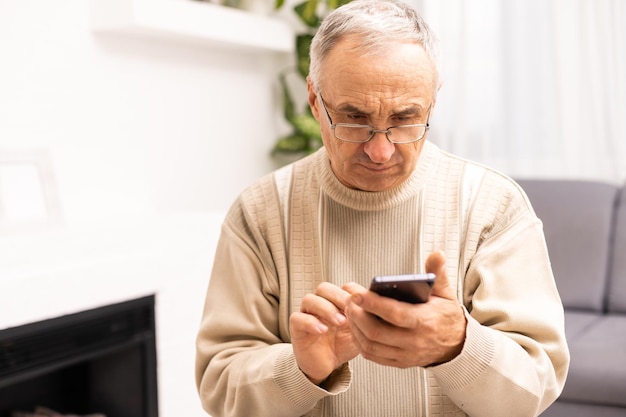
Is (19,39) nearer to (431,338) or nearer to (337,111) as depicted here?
(337,111)

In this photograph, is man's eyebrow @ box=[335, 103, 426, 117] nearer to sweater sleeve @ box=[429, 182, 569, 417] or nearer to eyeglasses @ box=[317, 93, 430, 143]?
eyeglasses @ box=[317, 93, 430, 143]

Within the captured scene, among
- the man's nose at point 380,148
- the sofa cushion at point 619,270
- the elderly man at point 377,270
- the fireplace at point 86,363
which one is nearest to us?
the elderly man at point 377,270

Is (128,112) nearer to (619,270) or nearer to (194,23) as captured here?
(194,23)

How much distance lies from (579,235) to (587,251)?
7 cm

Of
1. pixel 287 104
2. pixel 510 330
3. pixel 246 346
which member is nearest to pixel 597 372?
pixel 510 330

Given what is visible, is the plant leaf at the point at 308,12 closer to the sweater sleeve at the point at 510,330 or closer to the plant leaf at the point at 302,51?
the plant leaf at the point at 302,51

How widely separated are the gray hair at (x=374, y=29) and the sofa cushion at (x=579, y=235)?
1857 millimetres

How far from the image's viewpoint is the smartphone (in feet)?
3.07

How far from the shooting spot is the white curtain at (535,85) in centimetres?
316

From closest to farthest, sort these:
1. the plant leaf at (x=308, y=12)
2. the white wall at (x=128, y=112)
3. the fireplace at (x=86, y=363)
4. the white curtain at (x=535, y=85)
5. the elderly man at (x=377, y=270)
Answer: the elderly man at (x=377, y=270) → the fireplace at (x=86, y=363) → the white wall at (x=128, y=112) → the white curtain at (x=535, y=85) → the plant leaf at (x=308, y=12)

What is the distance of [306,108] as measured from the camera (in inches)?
145

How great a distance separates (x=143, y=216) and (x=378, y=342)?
6.70 ft

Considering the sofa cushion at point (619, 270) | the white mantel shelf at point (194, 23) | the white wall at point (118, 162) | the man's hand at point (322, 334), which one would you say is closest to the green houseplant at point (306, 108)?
the white mantel shelf at point (194, 23)

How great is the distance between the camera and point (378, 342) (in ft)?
3.32
